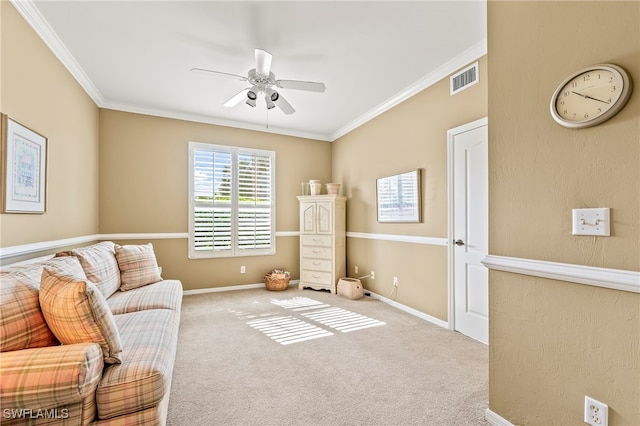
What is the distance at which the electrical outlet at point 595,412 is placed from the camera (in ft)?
4.13

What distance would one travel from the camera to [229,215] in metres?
4.90

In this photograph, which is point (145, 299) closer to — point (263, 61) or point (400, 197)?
point (263, 61)

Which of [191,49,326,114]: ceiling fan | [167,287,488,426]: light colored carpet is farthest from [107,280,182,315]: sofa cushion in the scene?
[191,49,326,114]: ceiling fan

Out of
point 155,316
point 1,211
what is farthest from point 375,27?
point 1,211

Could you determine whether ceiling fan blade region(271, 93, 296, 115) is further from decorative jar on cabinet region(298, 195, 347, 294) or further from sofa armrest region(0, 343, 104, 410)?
sofa armrest region(0, 343, 104, 410)

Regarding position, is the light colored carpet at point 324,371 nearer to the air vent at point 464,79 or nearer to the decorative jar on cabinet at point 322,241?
the decorative jar on cabinet at point 322,241

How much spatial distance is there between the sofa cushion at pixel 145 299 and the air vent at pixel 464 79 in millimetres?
3426

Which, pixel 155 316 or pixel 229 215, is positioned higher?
pixel 229 215

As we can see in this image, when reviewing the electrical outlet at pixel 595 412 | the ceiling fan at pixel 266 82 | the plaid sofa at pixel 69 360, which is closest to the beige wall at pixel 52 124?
the plaid sofa at pixel 69 360

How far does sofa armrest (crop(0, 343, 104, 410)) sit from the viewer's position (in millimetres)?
1134

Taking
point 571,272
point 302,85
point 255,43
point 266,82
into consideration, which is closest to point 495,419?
point 571,272

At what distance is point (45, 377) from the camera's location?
1.17 meters

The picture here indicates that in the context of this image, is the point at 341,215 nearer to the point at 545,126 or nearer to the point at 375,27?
the point at 375,27

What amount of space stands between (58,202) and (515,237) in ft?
12.6
